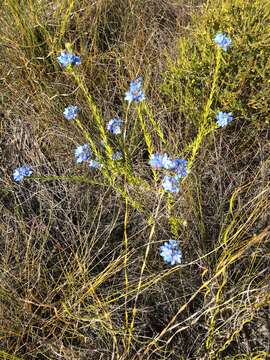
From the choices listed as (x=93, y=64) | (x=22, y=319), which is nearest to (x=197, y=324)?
(x=22, y=319)

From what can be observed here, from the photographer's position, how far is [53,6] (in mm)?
2627

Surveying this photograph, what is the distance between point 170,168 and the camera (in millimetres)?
1438

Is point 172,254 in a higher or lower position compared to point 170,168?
lower

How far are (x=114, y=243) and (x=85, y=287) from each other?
289 mm

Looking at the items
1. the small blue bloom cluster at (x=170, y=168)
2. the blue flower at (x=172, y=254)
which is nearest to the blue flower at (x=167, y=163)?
the small blue bloom cluster at (x=170, y=168)

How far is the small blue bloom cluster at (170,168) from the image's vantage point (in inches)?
54.1

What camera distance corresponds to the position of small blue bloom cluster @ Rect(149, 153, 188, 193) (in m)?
1.37

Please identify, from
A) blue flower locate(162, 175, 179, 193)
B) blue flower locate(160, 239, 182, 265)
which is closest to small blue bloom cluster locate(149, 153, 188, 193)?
blue flower locate(162, 175, 179, 193)

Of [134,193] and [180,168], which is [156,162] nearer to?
[180,168]

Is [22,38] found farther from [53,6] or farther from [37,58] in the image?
[53,6]

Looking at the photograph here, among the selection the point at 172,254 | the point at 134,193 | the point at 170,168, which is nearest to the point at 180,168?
the point at 170,168

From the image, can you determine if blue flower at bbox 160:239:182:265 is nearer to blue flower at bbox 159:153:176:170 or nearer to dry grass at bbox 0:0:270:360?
dry grass at bbox 0:0:270:360

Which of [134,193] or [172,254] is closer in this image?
[172,254]

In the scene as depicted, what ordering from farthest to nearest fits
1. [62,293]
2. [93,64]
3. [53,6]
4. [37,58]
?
[53,6] < [93,64] < [37,58] < [62,293]
